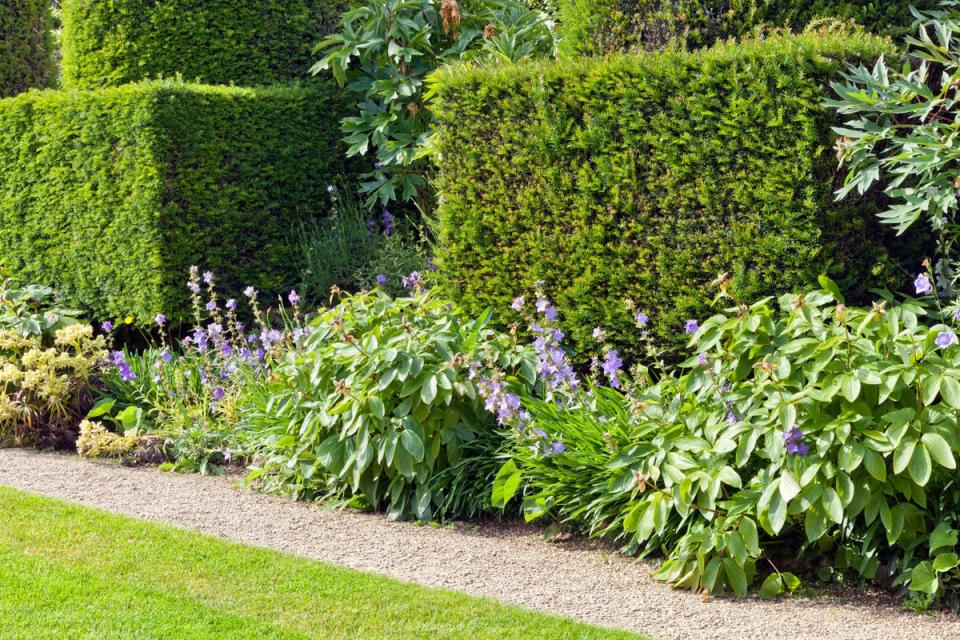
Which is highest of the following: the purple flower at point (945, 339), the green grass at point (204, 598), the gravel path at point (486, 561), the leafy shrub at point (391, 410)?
the purple flower at point (945, 339)

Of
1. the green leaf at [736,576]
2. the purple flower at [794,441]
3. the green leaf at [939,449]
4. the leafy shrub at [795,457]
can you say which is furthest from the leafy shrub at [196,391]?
the green leaf at [939,449]

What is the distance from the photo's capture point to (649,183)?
556 centimetres

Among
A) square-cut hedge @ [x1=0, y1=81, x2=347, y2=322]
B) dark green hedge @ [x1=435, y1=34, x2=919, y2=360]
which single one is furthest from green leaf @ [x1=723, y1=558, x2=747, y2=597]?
square-cut hedge @ [x1=0, y1=81, x2=347, y2=322]

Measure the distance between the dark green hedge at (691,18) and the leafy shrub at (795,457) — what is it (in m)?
2.05

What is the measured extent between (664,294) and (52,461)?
3.91 m

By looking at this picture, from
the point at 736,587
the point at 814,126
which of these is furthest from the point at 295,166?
the point at 736,587

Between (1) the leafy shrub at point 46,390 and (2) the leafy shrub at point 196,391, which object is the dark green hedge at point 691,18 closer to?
(2) the leafy shrub at point 196,391

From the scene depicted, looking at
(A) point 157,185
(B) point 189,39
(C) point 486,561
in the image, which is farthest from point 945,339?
(B) point 189,39

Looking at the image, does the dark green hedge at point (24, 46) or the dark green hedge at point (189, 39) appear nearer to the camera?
the dark green hedge at point (189, 39)

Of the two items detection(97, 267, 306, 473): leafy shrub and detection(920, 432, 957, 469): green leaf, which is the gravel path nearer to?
detection(97, 267, 306, 473): leafy shrub

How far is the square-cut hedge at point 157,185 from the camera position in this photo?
297 inches

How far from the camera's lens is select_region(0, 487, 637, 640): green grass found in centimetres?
368

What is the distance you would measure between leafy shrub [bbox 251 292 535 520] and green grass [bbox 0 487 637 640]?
862mm

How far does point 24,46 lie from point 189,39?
4107 millimetres
